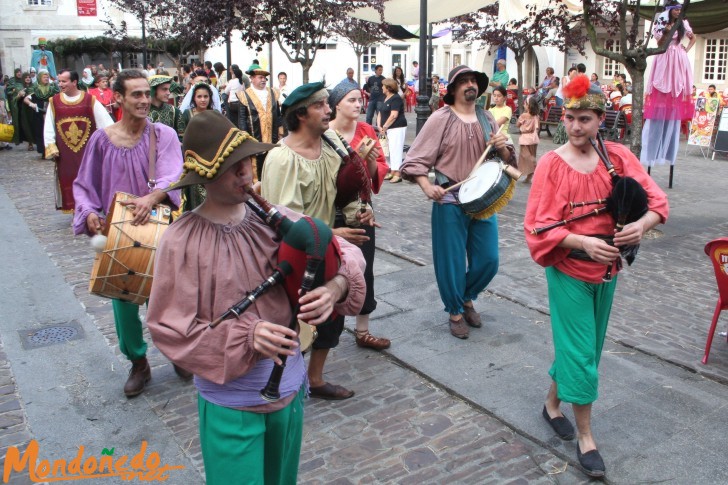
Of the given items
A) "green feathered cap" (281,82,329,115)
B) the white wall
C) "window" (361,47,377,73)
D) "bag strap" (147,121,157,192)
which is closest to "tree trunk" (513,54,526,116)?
"window" (361,47,377,73)

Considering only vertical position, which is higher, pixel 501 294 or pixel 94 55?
pixel 94 55

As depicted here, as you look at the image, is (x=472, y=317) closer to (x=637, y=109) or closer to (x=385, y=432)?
(x=385, y=432)

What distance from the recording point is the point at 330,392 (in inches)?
190

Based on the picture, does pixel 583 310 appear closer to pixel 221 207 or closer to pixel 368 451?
pixel 368 451

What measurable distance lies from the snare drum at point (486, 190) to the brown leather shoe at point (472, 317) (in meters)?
0.88

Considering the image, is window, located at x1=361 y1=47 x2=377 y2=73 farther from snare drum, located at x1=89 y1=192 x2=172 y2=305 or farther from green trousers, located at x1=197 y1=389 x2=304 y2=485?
green trousers, located at x1=197 y1=389 x2=304 y2=485

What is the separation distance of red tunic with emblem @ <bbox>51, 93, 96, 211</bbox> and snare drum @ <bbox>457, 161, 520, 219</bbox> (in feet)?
17.1

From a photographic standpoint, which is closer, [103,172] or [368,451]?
[368,451]

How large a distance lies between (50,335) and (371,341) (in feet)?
9.06

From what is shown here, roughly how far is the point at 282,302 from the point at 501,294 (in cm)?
457

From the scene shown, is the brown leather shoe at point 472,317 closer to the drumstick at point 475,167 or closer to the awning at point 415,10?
the drumstick at point 475,167

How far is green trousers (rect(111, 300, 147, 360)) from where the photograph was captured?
4.84 meters

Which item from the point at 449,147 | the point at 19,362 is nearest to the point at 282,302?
the point at 449,147

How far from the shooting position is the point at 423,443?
427 cm
